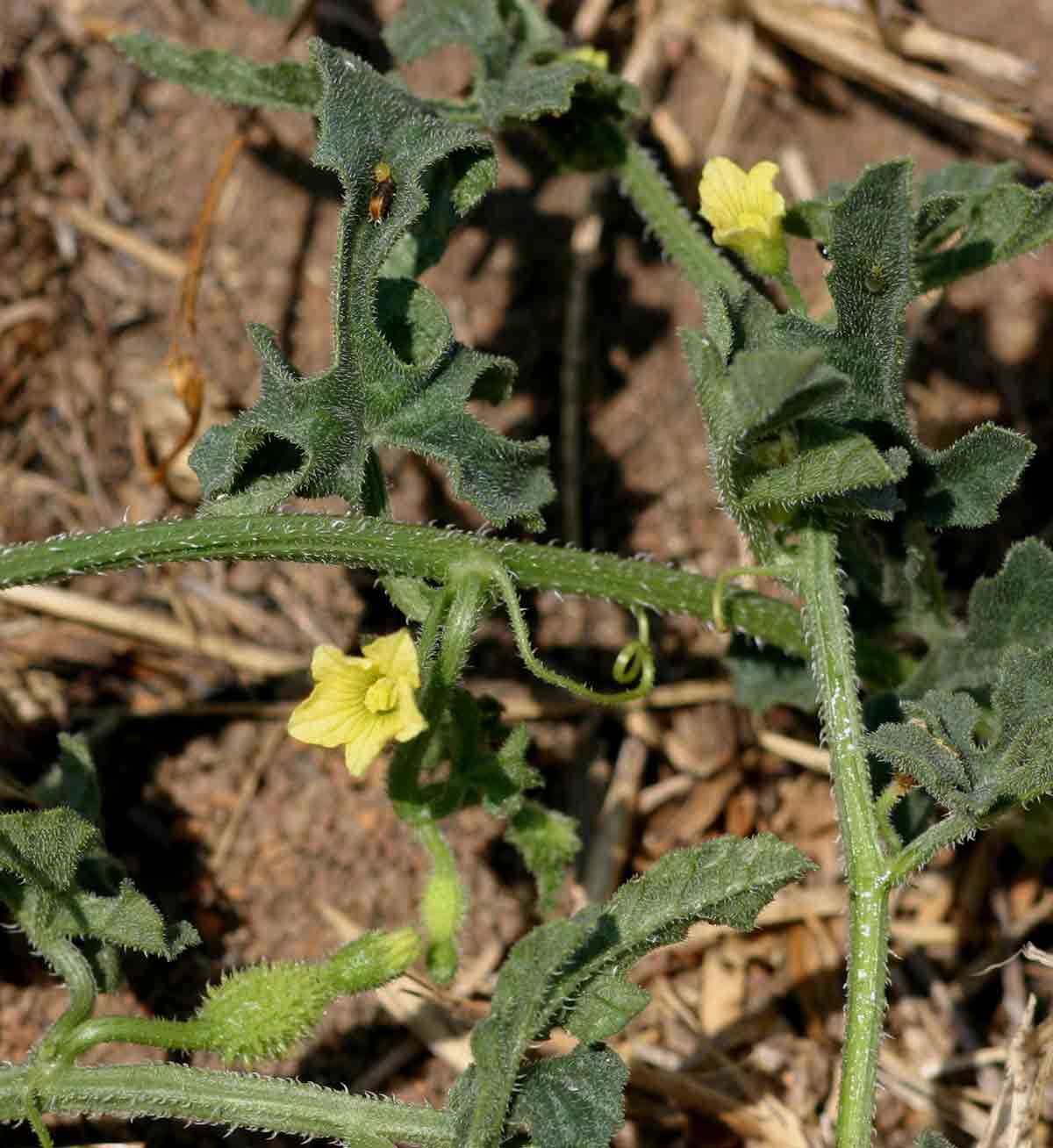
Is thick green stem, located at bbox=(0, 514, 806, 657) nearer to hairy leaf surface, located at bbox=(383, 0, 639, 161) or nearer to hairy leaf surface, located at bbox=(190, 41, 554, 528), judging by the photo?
hairy leaf surface, located at bbox=(190, 41, 554, 528)

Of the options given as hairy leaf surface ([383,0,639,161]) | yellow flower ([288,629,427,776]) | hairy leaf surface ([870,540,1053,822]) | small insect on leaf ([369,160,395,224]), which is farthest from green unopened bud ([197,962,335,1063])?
hairy leaf surface ([383,0,639,161])

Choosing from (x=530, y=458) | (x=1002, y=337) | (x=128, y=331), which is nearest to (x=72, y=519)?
(x=128, y=331)

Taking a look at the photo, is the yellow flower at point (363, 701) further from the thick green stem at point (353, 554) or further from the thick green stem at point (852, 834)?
the thick green stem at point (852, 834)

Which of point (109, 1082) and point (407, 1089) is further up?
point (109, 1082)

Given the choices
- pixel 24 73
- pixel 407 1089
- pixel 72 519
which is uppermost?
pixel 24 73

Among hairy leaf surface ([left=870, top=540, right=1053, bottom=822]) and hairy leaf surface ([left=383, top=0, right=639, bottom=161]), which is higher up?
hairy leaf surface ([left=383, top=0, right=639, bottom=161])

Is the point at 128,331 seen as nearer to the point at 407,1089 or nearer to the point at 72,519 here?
the point at 72,519

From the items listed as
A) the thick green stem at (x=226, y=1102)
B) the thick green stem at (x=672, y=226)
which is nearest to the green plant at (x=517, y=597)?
the thick green stem at (x=226, y=1102)
